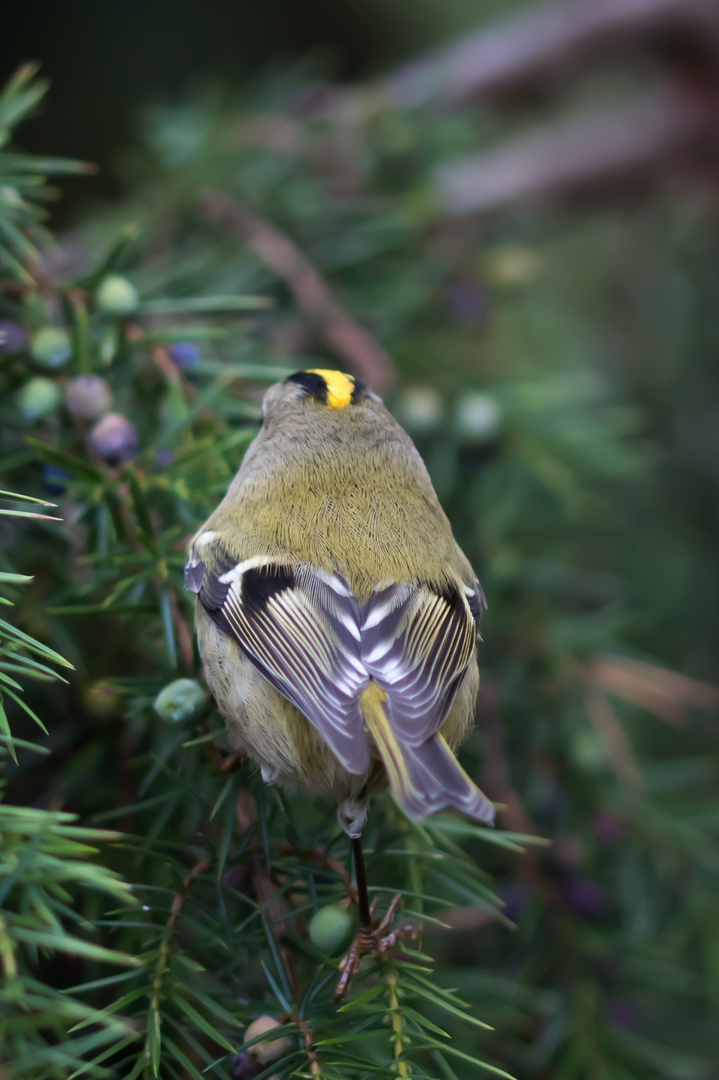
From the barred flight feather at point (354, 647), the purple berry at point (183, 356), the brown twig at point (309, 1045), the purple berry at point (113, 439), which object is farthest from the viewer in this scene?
the purple berry at point (183, 356)

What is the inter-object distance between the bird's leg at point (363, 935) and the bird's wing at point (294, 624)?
119 mm

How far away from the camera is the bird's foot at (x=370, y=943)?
2.43 ft

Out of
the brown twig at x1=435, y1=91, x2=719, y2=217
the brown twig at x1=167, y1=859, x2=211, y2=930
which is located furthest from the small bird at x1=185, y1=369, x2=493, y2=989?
the brown twig at x1=435, y1=91, x2=719, y2=217

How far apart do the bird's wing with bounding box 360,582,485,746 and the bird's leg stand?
118 mm

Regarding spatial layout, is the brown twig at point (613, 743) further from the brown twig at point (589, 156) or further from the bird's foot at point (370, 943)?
the brown twig at point (589, 156)

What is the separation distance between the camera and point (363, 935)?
29.7 inches

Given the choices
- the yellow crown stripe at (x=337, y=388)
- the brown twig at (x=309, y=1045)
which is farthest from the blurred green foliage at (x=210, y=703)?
the yellow crown stripe at (x=337, y=388)

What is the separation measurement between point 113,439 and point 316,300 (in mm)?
628

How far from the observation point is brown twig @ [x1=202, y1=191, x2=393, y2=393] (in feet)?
4.75

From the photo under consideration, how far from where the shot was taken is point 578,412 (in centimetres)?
152

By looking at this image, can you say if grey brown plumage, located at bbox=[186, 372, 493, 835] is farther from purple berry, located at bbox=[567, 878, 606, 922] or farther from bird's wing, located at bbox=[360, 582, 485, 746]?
purple berry, located at bbox=[567, 878, 606, 922]

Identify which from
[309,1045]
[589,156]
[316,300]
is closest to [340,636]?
[309,1045]

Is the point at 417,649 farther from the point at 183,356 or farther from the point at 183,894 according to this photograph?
the point at 183,356

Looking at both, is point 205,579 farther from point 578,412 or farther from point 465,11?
point 465,11
